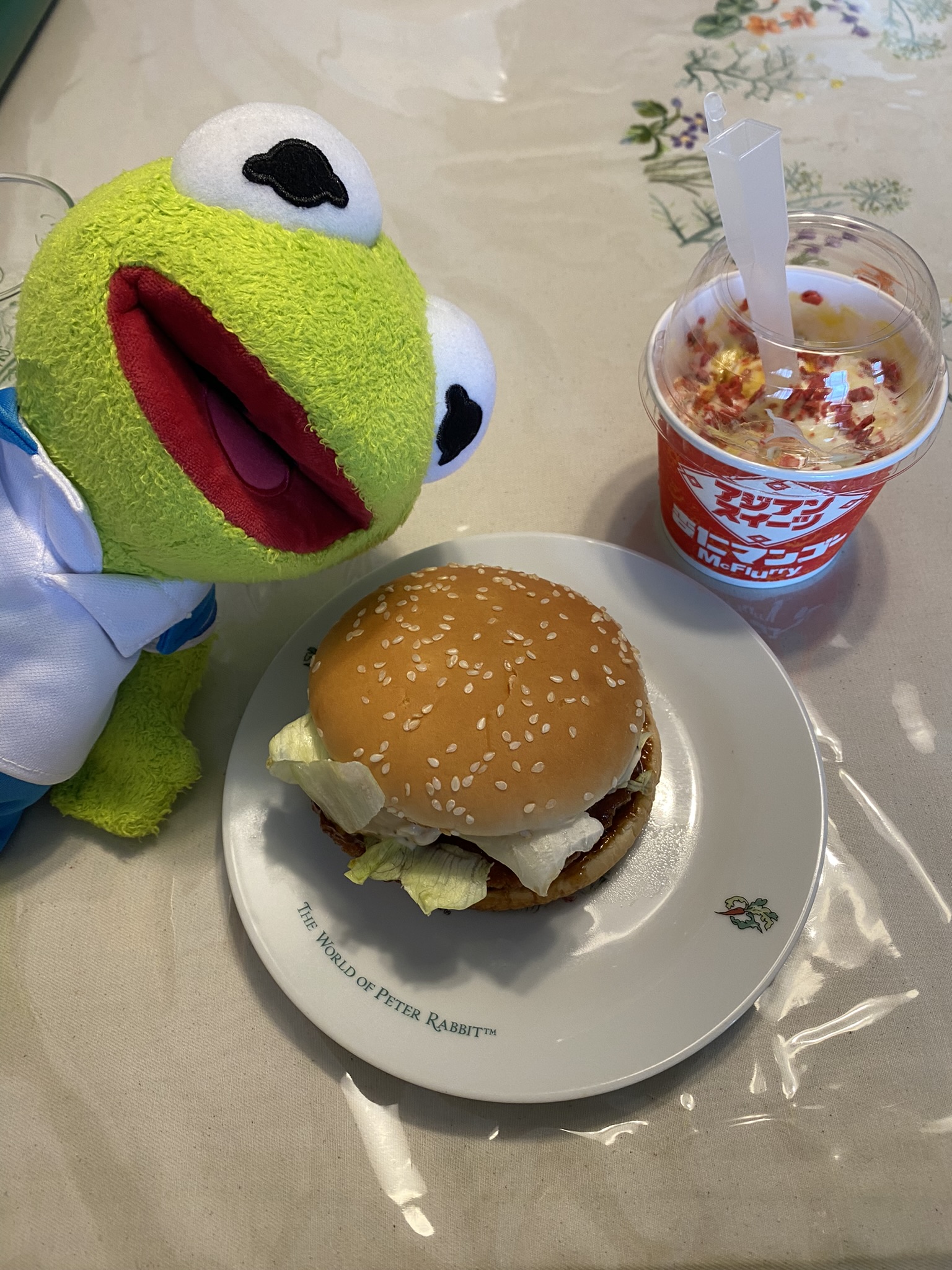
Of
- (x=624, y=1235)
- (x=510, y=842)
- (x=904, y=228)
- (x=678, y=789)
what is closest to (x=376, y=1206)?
(x=624, y=1235)

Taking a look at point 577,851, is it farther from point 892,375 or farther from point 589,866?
point 892,375

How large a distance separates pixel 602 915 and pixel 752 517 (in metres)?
0.53

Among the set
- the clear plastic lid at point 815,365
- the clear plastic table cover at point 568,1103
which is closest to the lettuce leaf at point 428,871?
the clear plastic table cover at point 568,1103

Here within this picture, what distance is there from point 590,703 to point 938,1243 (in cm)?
66

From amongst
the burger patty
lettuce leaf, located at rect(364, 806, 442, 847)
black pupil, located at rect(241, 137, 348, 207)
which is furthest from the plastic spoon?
lettuce leaf, located at rect(364, 806, 442, 847)

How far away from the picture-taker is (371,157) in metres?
1.73

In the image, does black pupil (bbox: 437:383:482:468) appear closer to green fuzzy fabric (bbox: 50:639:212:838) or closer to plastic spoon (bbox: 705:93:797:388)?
plastic spoon (bbox: 705:93:797:388)

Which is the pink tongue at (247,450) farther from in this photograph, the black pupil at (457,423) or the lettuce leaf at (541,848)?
the lettuce leaf at (541,848)

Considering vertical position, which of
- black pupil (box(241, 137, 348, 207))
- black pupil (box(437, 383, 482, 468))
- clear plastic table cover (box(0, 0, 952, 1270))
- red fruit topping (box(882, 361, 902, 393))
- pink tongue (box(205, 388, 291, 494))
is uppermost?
black pupil (box(241, 137, 348, 207))

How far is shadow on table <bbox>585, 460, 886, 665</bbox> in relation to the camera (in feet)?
3.92

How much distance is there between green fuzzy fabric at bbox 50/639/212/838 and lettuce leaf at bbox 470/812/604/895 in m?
0.43

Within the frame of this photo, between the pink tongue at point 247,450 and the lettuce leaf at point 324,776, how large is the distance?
0.30 metres

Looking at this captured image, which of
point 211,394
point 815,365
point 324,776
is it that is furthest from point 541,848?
point 815,365

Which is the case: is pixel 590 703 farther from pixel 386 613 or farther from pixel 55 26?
pixel 55 26
